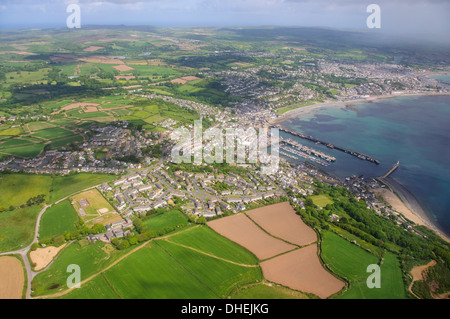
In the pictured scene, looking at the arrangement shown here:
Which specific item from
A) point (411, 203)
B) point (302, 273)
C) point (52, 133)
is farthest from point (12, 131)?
point (411, 203)

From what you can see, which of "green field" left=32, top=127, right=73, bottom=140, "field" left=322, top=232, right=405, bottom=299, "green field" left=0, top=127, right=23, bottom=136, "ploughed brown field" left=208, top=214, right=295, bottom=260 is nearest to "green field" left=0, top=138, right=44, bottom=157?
"green field" left=32, top=127, right=73, bottom=140

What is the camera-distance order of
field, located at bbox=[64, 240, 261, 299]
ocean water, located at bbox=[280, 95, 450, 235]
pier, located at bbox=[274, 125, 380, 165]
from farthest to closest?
pier, located at bbox=[274, 125, 380, 165] < ocean water, located at bbox=[280, 95, 450, 235] < field, located at bbox=[64, 240, 261, 299]

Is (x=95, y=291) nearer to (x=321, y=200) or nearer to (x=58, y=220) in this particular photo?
(x=58, y=220)

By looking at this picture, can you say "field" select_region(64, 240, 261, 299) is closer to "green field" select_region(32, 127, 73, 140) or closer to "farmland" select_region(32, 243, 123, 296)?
"farmland" select_region(32, 243, 123, 296)

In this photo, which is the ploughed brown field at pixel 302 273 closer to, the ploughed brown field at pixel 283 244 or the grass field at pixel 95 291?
the ploughed brown field at pixel 283 244

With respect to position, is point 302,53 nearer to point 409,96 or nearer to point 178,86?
point 409,96

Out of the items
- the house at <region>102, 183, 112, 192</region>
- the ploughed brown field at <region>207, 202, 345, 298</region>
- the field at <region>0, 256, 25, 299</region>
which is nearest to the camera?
the field at <region>0, 256, 25, 299</region>
